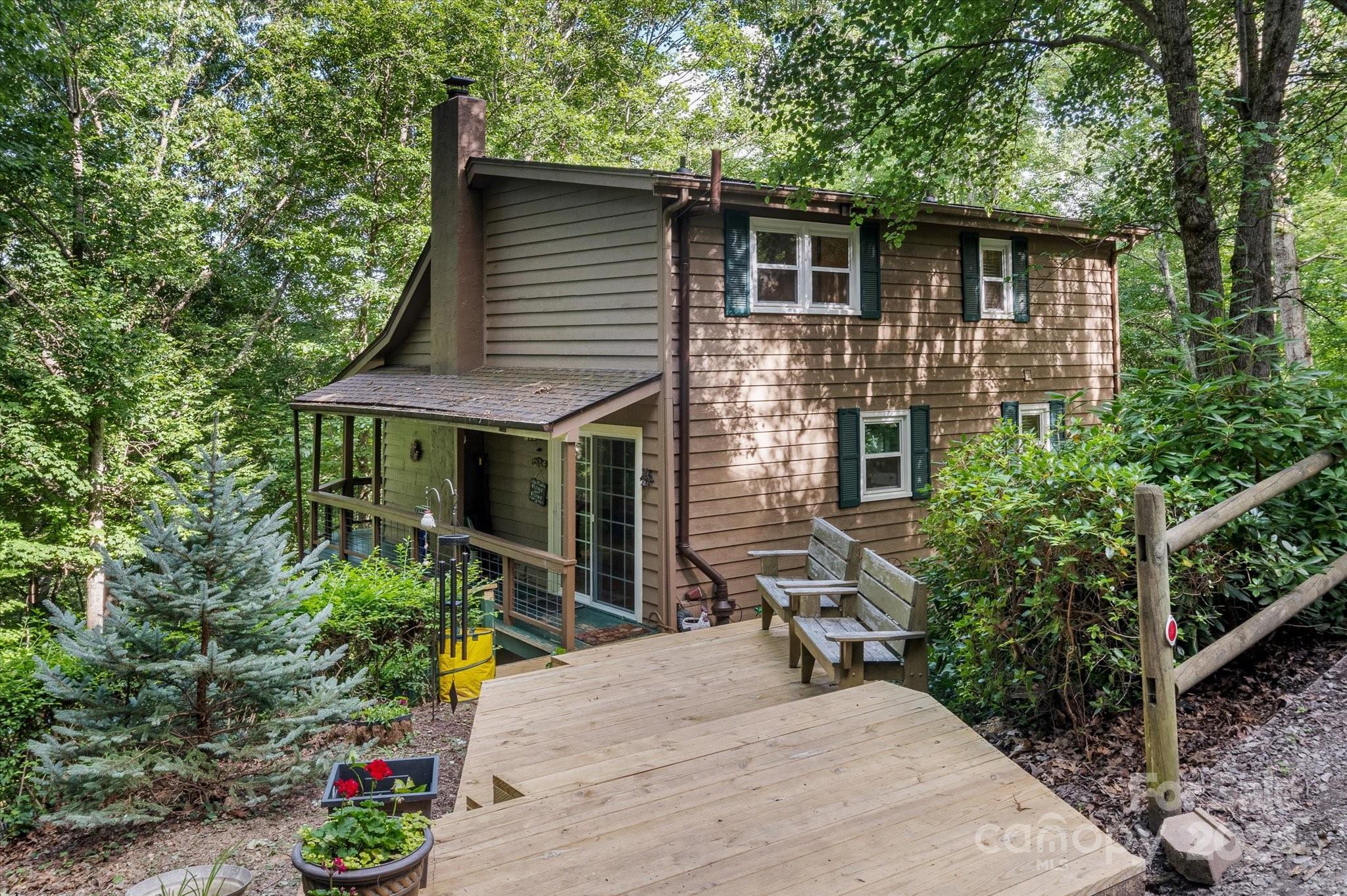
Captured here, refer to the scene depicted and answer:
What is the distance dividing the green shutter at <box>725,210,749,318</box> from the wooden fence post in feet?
20.7

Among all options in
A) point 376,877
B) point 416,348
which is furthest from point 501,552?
point 376,877

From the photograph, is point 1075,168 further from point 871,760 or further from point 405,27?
point 871,760

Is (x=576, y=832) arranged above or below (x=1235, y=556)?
below

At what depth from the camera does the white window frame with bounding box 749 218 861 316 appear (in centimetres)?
960

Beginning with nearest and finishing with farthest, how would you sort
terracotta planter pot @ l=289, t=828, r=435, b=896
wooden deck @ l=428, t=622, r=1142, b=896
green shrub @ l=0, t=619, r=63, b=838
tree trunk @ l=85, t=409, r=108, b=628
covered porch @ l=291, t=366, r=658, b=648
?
terracotta planter pot @ l=289, t=828, r=435, b=896, wooden deck @ l=428, t=622, r=1142, b=896, green shrub @ l=0, t=619, r=63, b=838, covered porch @ l=291, t=366, r=658, b=648, tree trunk @ l=85, t=409, r=108, b=628

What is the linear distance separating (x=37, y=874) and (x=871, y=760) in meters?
4.36

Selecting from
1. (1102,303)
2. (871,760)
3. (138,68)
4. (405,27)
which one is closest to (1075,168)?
(1102,303)

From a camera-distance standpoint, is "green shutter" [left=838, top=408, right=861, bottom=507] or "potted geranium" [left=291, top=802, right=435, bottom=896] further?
"green shutter" [left=838, top=408, right=861, bottom=507]

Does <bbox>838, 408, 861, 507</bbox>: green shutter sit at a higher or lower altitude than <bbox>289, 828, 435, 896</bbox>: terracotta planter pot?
higher

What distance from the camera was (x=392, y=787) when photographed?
346cm

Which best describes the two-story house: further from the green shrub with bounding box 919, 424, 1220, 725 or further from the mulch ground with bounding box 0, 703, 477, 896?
the green shrub with bounding box 919, 424, 1220, 725

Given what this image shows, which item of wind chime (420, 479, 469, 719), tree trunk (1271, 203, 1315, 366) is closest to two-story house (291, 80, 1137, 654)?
wind chime (420, 479, 469, 719)

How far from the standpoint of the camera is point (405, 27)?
59.7 ft

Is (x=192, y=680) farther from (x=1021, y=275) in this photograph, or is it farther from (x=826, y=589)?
(x=1021, y=275)
